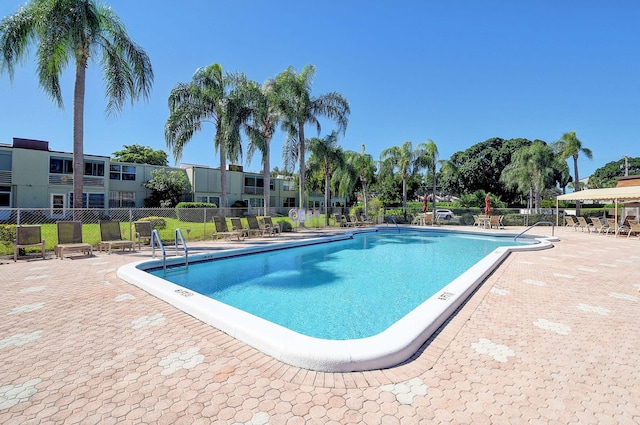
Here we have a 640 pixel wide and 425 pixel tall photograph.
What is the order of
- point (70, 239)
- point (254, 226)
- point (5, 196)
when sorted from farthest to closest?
point (5, 196) < point (254, 226) < point (70, 239)

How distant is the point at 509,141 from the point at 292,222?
46.0m

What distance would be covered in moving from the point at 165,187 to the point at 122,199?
15.5 feet

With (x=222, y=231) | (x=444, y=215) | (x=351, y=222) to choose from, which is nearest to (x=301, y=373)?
(x=222, y=231)

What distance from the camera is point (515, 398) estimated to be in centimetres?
253

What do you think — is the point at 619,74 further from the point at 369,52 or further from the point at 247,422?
the point at 247,422

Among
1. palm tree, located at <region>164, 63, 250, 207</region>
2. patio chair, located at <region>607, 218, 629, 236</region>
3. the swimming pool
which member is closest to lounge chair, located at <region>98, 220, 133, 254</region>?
the swimming pool

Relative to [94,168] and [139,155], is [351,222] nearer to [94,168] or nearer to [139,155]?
[94,168]

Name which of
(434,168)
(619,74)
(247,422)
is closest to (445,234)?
(434,168)

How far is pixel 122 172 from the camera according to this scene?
94.4 feet

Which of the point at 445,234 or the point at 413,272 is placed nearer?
the point at 413,272

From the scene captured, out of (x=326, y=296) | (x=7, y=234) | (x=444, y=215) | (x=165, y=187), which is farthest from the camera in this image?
(x=444, y=215)

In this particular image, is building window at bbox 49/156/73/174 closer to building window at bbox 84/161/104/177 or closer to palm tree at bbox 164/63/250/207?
building window at bbox 84/161/104/177

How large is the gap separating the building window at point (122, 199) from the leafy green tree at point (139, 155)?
2332cm

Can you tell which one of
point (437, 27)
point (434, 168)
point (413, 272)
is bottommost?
point (413, 272)
